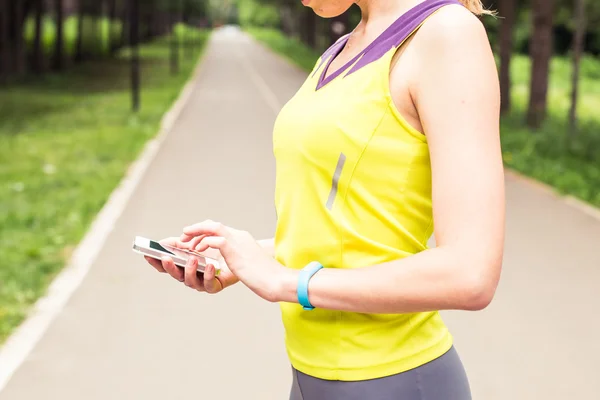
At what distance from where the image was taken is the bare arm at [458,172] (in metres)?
1.36

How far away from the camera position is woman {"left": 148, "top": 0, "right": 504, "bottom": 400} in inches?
53.9

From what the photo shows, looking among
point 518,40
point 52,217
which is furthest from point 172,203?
point 518,40

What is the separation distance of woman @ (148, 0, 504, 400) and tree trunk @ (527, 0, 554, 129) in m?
17.2

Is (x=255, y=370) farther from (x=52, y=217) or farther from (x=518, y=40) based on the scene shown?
(x=518, y=40)

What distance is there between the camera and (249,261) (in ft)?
5.13

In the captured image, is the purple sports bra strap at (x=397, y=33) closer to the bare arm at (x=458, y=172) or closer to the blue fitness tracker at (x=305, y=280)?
the bare arm at (x=458, y=172)

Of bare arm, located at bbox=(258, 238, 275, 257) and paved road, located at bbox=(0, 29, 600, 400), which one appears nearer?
bare arm, located at bbox=(258, 238, 275, 257)

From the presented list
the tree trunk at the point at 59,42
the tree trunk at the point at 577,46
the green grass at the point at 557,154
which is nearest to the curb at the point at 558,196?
the green grass at the point at 557,154

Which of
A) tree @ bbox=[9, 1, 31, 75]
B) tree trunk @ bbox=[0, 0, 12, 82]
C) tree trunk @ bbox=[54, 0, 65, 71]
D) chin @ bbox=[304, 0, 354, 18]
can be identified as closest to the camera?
chin @ bbox=[304, 0, 354, 18]

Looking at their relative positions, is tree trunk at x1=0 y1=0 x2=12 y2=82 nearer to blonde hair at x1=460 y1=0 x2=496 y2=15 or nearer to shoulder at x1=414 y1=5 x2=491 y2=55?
blonde hair at x1=460 y1=0 x2=496 y2=15

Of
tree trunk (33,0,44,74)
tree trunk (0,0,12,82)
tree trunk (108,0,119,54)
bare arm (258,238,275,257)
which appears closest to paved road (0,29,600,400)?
bare arm (258,238,275,257)

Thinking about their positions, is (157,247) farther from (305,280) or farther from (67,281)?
(67,281)

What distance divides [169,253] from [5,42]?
34026 millimetres

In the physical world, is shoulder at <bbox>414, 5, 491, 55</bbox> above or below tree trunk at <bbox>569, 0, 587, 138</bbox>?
above
